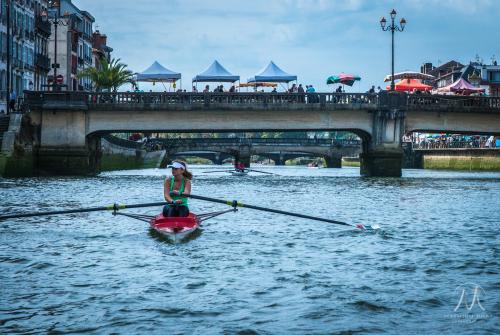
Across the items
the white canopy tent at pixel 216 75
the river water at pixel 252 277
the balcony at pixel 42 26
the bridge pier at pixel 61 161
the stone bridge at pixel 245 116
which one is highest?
the balcony at pixel 42 26

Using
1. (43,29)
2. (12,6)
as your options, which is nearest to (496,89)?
(43,29)

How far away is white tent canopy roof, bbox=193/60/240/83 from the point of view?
60.9 metres

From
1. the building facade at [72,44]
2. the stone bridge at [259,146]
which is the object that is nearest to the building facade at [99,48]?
the building facade at [72,44]

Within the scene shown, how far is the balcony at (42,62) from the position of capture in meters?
85.9

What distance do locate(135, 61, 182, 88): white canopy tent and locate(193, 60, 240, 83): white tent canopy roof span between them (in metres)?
2.04

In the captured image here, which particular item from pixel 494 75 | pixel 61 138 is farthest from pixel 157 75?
pixel 494 75

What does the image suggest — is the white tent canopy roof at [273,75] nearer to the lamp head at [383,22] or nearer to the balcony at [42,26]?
the lamp head at [383,22]

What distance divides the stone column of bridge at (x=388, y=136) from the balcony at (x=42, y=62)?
4045 centimetres

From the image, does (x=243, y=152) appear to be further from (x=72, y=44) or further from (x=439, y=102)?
(x=439, y=102)

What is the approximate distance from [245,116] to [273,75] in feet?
13.6

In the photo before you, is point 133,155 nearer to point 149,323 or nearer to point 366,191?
point 366,191

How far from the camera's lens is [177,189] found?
1978 centimetres

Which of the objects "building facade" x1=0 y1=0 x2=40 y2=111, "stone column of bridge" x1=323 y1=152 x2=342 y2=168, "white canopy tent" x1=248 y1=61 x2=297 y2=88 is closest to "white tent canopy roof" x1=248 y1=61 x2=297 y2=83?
"white canopy tent" x1=248 y1=61 x2=297 y2=88

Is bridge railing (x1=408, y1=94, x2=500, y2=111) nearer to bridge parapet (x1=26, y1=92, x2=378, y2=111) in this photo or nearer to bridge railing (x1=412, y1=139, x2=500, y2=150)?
bridge parapet (x1=26, y1=92, x2=378, y2=111)
